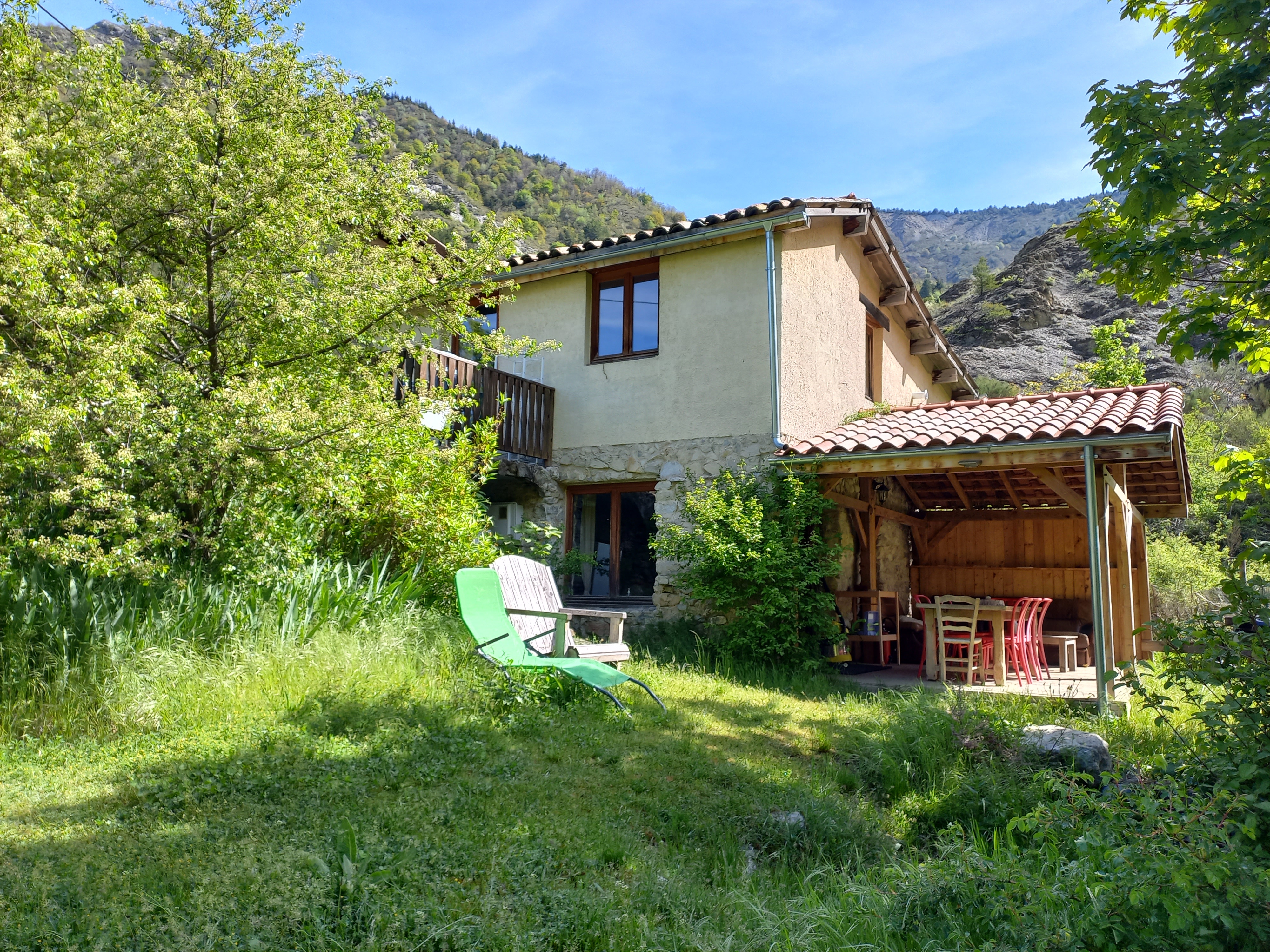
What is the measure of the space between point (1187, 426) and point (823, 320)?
788 inches

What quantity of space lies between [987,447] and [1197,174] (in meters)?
4.24

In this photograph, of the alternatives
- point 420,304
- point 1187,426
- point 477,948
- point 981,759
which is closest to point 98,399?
point 420,304

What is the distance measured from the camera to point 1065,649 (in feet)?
32.0

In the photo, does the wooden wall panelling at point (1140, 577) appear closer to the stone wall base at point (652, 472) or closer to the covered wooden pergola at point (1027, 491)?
the covered wooden pergola at point (1027, 491)

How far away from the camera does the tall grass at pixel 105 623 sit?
4641 mm

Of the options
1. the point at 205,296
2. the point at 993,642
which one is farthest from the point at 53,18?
the point at 993,642

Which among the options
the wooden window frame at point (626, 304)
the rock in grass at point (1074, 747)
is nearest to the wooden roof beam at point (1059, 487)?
the rock in grass at point (1074, 747)

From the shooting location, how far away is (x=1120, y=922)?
253 cm

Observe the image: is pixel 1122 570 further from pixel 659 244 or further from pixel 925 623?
pixel 659 244

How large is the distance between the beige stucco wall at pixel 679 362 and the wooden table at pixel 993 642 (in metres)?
3.03

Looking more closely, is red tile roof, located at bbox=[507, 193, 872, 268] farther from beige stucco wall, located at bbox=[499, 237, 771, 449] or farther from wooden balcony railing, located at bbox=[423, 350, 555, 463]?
wooden balcony railing, located at bbox=[423, 350, 555, 463]

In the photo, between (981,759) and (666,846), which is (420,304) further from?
(981,759)

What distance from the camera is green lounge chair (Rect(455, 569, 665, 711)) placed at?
583 cm

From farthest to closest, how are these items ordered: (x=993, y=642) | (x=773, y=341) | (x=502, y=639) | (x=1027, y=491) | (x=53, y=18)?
1. (x=1027, y=491)
2. (x=773, y=341)
3. (x=993, y=642)
4. (x=502, y=639)
5. (x=53, y=18)
